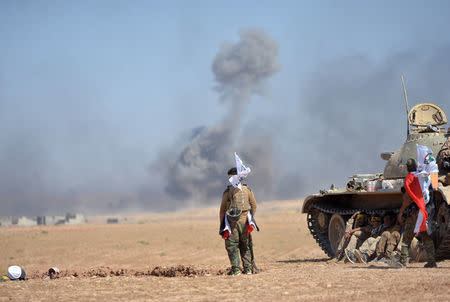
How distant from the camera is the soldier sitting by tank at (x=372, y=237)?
14945 millimetres

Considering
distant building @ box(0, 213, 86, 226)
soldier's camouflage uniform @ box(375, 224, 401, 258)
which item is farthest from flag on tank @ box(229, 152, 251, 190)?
distant building @ box(0, 213, 86, 226)

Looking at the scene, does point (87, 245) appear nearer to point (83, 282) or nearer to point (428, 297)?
point (83, 282)

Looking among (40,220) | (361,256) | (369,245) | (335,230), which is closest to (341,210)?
(335,230)

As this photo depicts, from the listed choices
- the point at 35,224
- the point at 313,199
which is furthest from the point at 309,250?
the point at 35,224

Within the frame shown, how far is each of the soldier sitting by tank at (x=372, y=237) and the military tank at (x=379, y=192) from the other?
238 mm

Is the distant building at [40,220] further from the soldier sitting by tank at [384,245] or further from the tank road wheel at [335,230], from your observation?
the soldier sitting by tank at [384,245]

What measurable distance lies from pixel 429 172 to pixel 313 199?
7112 millimetres

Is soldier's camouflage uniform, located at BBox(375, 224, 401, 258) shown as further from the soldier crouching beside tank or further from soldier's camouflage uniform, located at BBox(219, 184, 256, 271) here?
soldier's camouflage uniform, located at BBox(219, 184, 256, 271)

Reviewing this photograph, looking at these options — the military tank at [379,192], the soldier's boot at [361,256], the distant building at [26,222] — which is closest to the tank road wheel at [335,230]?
the military tank at [379,192]

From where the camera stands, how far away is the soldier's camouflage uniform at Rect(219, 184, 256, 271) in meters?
12.0

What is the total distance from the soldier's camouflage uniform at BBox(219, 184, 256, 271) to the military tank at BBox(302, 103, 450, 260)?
4386 mm

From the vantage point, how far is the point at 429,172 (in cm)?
1155

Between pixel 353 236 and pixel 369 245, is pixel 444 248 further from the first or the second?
pixel 353 236

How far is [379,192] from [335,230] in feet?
10.8
